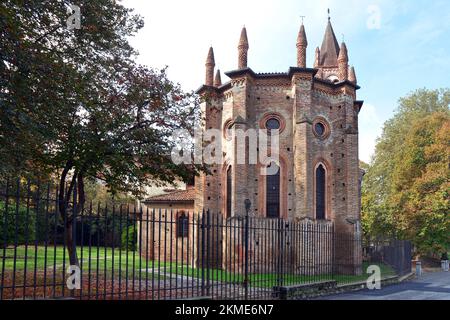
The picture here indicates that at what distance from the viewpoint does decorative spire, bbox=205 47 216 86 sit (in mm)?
24031

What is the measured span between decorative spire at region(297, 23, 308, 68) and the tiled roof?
416 inches

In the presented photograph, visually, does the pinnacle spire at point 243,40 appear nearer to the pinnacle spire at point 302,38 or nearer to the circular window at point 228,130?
the pinnacle spire at point 302,38

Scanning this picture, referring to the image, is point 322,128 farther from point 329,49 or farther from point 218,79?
point 329,49

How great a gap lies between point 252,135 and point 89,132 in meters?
11.4

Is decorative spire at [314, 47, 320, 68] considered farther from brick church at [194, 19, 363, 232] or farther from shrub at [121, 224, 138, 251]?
shrub at [121, 224, 138, 251]

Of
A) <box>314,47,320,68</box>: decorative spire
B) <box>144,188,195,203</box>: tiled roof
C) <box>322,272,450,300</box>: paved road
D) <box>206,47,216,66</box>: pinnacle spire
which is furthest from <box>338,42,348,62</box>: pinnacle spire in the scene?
<box>322,272,450,300</box>: paved road

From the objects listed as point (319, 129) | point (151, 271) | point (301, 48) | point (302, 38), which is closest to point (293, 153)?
point (319, 129)

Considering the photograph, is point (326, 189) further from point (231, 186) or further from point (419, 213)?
point (419, 213)

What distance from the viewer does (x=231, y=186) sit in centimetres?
2189

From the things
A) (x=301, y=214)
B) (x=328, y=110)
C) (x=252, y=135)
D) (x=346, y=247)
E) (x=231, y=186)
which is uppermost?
(x=328, y=110)

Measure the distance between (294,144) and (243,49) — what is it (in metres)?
5.80

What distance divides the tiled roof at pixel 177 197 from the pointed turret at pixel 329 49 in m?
16.6

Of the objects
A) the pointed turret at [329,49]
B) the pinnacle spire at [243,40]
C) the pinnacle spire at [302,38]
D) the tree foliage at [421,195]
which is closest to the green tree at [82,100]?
the pinnacle spire at [243,40]

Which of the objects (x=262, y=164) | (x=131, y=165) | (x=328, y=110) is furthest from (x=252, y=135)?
(x=131, y=165)
